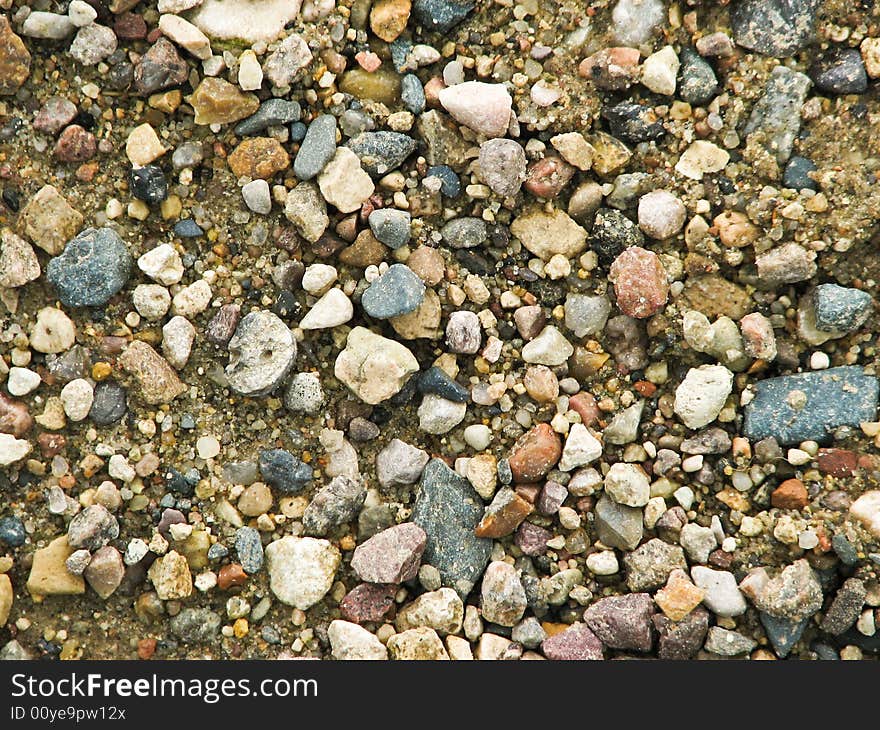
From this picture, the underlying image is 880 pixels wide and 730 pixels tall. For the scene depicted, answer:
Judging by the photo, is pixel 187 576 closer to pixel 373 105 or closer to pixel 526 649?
pixel 526 649

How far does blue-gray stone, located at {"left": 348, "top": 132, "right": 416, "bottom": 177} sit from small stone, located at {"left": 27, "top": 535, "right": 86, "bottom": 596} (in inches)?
54.9

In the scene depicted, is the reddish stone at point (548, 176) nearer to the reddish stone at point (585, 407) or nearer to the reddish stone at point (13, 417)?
the reddish stone at point (585, 407)

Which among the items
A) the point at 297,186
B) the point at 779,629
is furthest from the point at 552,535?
the point at 297,186

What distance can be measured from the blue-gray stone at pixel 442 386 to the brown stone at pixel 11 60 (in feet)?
4.69

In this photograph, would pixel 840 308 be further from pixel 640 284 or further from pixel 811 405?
pixel 640 284

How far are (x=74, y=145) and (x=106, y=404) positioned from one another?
0.74 m

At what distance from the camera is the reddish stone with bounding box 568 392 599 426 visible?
2.49 meters

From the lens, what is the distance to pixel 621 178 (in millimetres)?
2500

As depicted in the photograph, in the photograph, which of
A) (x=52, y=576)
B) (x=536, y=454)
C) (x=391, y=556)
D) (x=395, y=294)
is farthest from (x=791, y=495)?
(x=52, y=576)

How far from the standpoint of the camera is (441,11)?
2.51 meters

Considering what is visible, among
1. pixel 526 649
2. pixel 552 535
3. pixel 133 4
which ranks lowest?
pixel 526 649

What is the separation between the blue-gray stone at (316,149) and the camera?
2432mm

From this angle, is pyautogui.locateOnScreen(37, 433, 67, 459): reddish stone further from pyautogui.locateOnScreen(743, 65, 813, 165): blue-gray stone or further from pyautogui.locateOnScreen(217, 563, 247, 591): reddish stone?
pyautogui.locateOnScreen(743, 65, 813, 165): blue-gray stone

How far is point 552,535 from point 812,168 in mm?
1296
